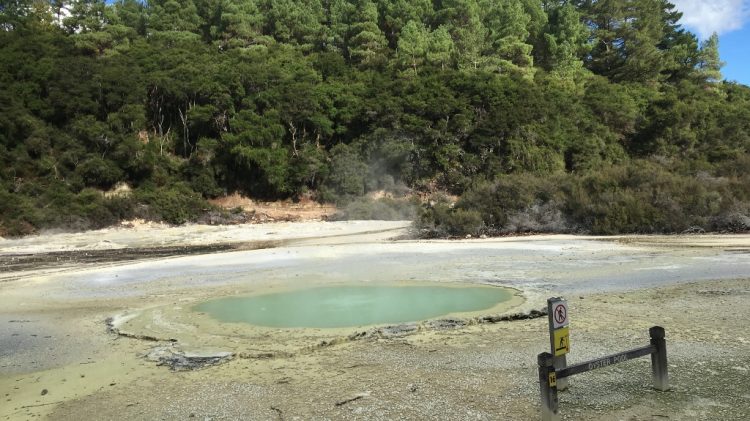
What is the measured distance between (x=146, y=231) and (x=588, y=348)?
1324 inches

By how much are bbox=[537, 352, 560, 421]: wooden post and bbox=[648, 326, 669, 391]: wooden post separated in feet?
4.53

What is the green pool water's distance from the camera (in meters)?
9.42

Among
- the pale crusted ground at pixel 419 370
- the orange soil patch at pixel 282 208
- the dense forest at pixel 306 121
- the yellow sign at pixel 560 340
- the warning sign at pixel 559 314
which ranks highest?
the dense forest at pixel 306 121

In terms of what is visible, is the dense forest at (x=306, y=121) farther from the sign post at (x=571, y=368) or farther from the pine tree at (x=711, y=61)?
the sign post at (x=571, y=368)

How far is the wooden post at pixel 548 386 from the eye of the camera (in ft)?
14.0

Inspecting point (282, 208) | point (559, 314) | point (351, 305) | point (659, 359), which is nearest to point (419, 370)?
point (559, 314)

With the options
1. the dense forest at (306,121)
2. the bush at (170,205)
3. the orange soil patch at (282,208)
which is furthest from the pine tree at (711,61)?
the bush at (170,205)

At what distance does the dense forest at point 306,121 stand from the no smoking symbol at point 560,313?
2224cm

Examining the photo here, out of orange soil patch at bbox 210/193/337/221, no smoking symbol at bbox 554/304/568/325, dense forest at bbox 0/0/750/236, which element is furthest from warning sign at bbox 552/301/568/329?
orange soil patch at bbox 210/193/337/221

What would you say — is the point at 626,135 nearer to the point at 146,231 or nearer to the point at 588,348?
the point at 146,231

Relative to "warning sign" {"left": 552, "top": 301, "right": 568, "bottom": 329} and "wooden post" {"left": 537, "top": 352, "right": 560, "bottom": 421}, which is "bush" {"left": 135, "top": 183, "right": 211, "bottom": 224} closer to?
"warning sign" {"left": 552, "top": 301, "right": 568, "bottom": 329}

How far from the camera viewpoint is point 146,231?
3503 cm

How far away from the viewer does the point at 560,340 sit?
4.79 meters

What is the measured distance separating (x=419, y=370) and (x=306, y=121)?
42.5 meters
